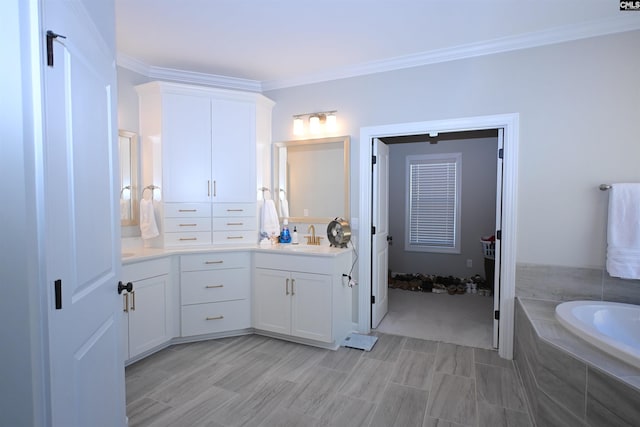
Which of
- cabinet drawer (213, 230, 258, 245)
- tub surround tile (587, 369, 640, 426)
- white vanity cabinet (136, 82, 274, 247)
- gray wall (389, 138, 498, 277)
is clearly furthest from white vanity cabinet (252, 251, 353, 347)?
gray wall (389, 138, 498, 277)

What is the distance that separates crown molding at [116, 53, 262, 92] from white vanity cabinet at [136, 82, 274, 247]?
244mm

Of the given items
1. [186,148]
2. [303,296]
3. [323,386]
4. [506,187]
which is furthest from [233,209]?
[506,187]

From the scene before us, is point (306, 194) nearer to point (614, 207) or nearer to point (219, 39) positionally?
point (219, 39)

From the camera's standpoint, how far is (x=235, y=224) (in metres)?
3.34

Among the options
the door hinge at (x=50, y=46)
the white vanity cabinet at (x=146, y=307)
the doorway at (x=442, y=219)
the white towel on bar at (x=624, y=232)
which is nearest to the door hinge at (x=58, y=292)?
the door hinge at (x=50, y=46)

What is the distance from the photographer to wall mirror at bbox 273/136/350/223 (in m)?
3.51

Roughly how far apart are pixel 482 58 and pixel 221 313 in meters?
3.26

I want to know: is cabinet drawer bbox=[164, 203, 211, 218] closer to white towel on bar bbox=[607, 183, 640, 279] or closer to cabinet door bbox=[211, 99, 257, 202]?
cabinet door bbox=[211, 99, 257, 202]

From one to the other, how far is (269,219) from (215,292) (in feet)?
2.92

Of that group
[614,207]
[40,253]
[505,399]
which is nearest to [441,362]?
[505,399]

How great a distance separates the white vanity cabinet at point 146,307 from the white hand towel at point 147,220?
34cm

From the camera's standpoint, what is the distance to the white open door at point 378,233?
3320 mm

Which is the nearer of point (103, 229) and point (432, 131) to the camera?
point (103, 229)

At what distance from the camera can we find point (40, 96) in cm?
92
